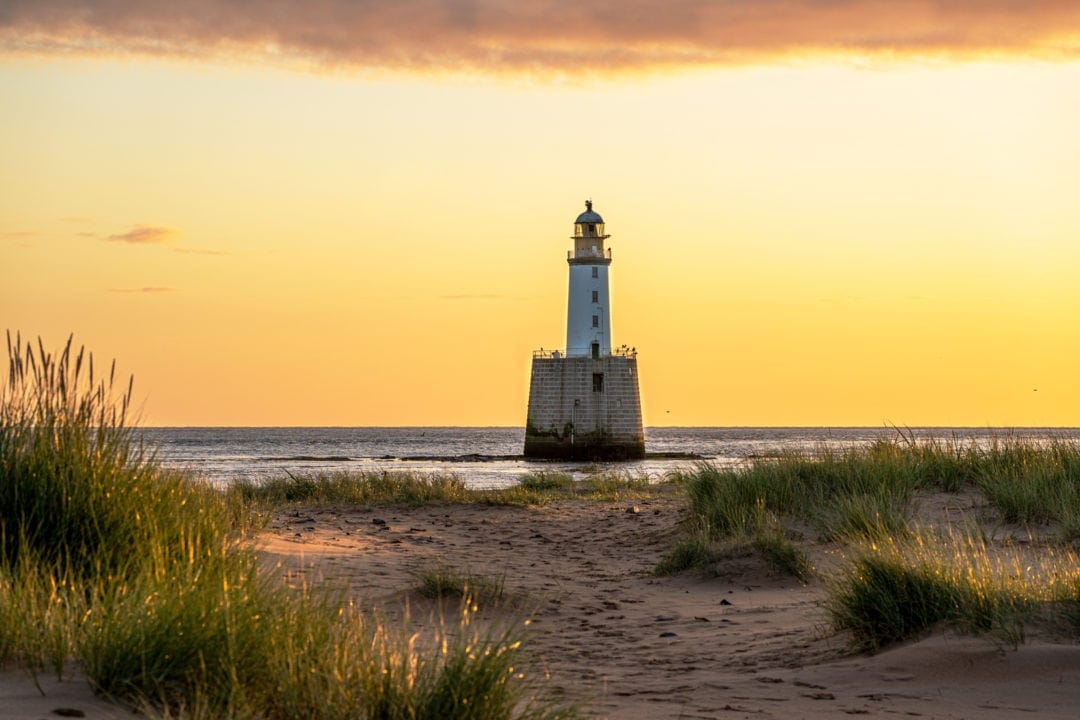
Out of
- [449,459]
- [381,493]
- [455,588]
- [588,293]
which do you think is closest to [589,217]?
[588,293]

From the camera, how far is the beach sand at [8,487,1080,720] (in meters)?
6.06

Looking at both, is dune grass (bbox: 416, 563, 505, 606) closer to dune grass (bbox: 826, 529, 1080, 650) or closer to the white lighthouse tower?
dune grass (bbox: 826, 529, 1080, 650)

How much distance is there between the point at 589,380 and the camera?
59.0 metres

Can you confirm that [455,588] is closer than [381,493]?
Yes

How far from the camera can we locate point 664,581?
11883mm

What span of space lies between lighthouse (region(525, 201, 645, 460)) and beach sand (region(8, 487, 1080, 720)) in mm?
42673

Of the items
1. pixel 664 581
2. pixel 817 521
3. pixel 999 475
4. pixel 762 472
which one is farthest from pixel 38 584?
pixel 999 475

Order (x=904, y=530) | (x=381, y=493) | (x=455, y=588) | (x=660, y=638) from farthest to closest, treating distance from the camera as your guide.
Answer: (x=381, y=493), (x=904, y=530), (x=455, y=588), (x=660, y=638)

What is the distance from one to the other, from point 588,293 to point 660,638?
4986 cm

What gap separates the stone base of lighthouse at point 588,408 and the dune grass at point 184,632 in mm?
51805

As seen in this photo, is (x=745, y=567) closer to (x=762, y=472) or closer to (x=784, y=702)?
(x=762, y=472)

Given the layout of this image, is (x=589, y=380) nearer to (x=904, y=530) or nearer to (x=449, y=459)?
(x=449, y=459)

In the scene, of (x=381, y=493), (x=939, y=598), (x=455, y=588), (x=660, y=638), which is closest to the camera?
(x=939, y=598)

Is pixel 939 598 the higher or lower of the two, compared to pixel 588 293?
lower
